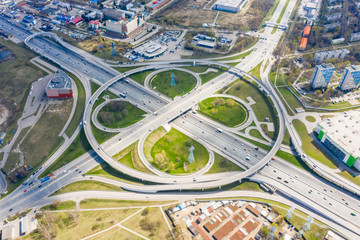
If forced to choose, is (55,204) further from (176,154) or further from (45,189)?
(176,154)

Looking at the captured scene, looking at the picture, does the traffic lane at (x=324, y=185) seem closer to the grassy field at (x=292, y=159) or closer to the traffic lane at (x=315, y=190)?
the traffic lane at (x=315, y=190)

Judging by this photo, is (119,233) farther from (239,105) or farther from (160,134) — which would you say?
(239,105)

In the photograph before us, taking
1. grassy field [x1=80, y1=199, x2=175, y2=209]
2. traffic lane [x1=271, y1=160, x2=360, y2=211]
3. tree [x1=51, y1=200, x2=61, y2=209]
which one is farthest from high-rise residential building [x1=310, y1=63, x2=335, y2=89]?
tree [x1=51, y1=200, x2=61, y2=209]

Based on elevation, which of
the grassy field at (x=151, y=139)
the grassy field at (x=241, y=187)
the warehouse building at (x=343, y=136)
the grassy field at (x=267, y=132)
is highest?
the warehouse building at (x=343, y=136)

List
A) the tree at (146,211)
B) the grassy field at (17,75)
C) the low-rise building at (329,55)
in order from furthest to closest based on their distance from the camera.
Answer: the low-rise building at (329,55) → the grassy field at (17,75) → the tree at (146,211)

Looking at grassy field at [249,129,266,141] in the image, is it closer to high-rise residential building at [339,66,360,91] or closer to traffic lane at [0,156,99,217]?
high-rise residential building at [339,66,360,91]

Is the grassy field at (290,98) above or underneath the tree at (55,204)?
above

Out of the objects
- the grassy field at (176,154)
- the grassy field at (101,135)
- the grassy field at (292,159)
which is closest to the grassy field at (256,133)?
the grassy field at (292,159)
